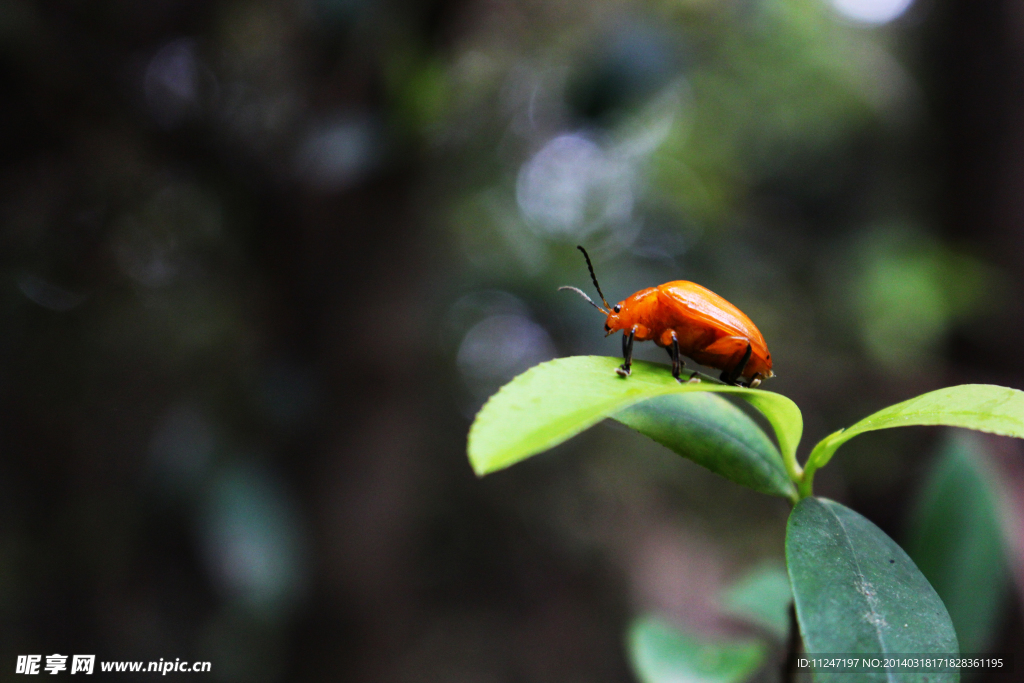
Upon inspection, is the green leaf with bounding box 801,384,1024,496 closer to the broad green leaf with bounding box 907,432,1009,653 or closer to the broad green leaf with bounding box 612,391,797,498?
the broad green leaf with bounding box 612,391,797,498

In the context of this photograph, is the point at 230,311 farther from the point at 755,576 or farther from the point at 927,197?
the point at 927,197

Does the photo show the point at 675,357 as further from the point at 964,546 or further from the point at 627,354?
the point at 964,546

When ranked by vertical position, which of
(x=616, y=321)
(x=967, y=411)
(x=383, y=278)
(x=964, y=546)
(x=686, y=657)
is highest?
(x=383, y=278)

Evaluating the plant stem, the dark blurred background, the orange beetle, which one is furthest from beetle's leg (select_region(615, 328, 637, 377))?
the dark blurred background

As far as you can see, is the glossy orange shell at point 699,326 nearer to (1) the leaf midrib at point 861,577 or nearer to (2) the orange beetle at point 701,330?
(2) the orange beetle at point 701,330

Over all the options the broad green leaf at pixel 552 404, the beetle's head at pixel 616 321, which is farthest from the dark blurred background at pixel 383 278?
the broad green leaf at pixel 552 404

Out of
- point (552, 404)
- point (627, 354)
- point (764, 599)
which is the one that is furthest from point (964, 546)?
point (552, 404)

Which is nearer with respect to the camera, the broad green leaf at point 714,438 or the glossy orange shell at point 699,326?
the broad green leaf at point 714,438
